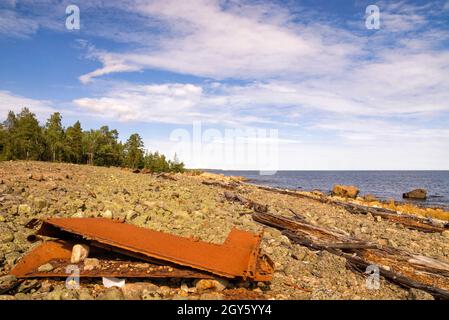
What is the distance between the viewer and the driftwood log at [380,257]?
5.96m

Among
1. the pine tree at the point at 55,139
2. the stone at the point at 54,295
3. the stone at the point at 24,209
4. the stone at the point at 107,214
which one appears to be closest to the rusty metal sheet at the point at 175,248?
the stone at the point at 54,295

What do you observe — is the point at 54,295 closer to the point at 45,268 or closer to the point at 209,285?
the point at 45,268

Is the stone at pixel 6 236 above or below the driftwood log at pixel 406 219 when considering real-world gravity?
above

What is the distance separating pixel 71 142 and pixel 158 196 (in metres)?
48.6

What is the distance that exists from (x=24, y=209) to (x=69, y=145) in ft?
169

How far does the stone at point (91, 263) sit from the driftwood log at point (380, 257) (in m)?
4.82

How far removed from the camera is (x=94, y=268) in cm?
455

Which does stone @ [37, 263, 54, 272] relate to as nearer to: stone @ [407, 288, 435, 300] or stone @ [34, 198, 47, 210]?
stone @ [34, 198, 47, 210]

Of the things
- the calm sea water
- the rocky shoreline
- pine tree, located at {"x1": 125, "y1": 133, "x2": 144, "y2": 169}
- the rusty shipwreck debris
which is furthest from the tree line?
the rusty shipwreck debris

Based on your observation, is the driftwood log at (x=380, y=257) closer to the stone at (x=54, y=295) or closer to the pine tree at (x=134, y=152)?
the stone at (x=54, y=295)

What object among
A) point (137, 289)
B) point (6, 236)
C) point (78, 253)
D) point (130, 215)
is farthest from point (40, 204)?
point (137, 289)

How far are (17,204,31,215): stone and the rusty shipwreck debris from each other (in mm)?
2933

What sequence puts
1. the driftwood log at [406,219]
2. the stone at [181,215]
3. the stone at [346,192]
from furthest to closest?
the stone at [346,192], the driftwood log at [406,219], the stone at [181,215]
